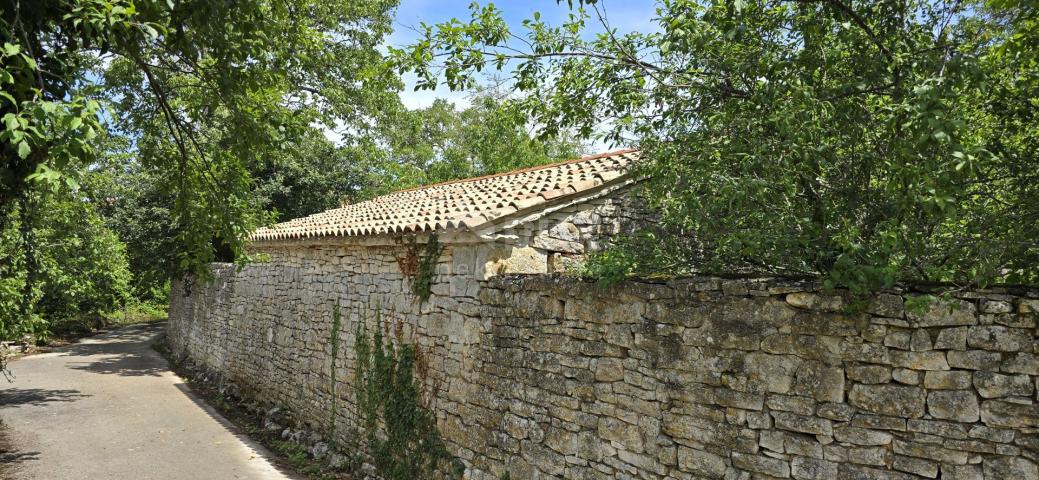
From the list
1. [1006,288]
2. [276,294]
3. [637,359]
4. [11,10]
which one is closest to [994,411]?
[1006,288]

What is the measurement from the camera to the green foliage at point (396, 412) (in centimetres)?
643

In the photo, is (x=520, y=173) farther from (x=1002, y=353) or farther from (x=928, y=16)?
(x=1002, y=353)

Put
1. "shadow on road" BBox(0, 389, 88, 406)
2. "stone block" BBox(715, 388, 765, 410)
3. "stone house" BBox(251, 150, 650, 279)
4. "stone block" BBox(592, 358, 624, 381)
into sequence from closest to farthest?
"stone block" BBox(715, 388, 765, 410)
"stone block" BBox(592, 358, 624, 381)
"stone house" BBox(251, 150, 650, 279)
"shadow on road" BBox(0, 389, 88, 406)

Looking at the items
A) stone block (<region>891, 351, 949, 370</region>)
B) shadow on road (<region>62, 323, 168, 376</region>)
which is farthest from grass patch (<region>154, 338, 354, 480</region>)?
stone block (<region>891, 351, 949, 370</region>)

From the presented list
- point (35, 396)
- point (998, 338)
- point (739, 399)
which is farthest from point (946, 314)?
point (35, 396)

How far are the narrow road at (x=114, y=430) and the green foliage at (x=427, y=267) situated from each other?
2924 millimetres

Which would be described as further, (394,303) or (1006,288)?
(394,303)

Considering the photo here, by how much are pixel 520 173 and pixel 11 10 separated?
6.22 meters

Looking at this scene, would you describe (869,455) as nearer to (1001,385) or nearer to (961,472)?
(961,472)

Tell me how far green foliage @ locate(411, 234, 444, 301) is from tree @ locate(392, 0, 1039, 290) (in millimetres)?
2466

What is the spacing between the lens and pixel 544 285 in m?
5.38

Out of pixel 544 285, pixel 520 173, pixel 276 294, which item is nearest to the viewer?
pixel 544 285

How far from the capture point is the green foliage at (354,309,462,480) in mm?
6426

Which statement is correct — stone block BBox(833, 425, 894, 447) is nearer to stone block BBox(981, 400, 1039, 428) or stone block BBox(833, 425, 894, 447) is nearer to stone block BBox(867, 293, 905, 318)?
stone block BBox(981, 400, 1039, 428)
